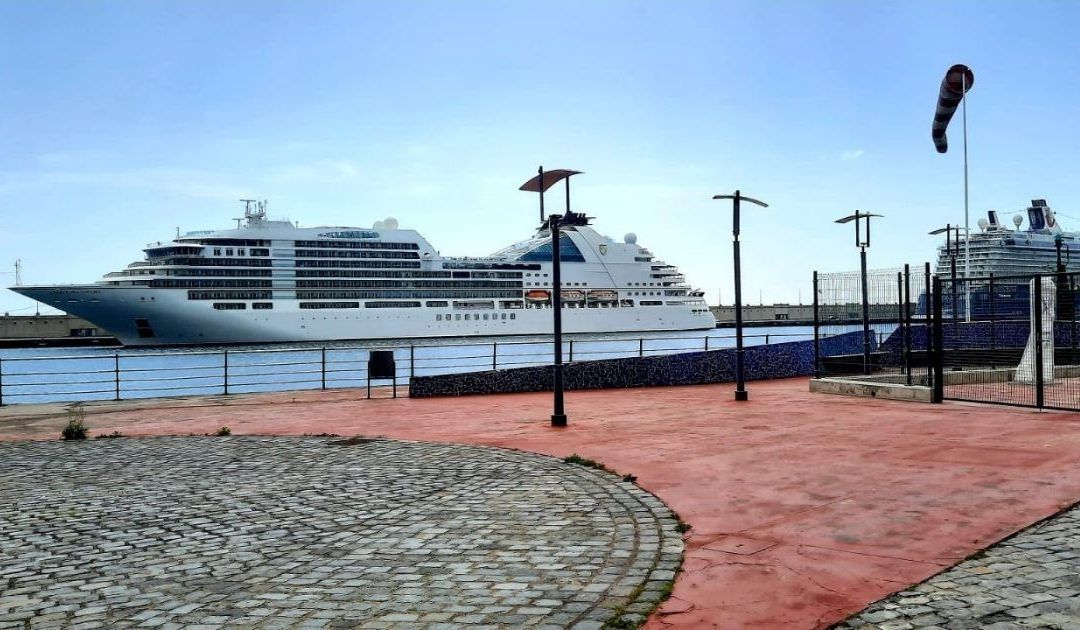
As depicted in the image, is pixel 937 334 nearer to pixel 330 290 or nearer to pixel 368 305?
pixel 368 305

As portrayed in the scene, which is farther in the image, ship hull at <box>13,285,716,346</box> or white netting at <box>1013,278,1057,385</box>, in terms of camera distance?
ship hull at <box>13,285,716,346</box>

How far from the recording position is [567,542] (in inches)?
183

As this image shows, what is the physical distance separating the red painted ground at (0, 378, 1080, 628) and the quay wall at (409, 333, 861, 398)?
59cm

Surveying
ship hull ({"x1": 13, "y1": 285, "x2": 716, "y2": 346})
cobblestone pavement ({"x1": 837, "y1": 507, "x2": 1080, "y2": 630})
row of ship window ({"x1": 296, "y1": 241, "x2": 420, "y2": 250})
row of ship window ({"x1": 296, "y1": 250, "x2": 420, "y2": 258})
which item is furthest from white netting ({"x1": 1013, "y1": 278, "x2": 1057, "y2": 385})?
row of ship window ({"x1": 296, "y1": 241, "x2": 420, "y2": 250})

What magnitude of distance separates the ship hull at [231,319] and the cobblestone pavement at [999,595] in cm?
6031

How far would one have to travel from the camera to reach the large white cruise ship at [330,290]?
58594 millimetres

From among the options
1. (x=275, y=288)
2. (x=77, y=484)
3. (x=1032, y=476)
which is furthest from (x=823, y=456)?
(x=275, y=288)

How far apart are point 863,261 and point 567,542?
13.2m

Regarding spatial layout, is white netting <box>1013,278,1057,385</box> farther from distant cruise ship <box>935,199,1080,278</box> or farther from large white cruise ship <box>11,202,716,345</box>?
distant cruise ship <box>935,199,1080,278</box>

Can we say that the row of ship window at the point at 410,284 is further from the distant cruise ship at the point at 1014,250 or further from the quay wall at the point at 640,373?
the quay wall at the point at 640,373

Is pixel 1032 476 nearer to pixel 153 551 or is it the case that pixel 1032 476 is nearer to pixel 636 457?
pixel 636 457

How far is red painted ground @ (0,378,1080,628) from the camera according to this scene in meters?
3.99

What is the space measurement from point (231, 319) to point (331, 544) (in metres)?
59.2

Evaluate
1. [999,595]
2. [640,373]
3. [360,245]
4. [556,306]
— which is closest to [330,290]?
[360,245]
